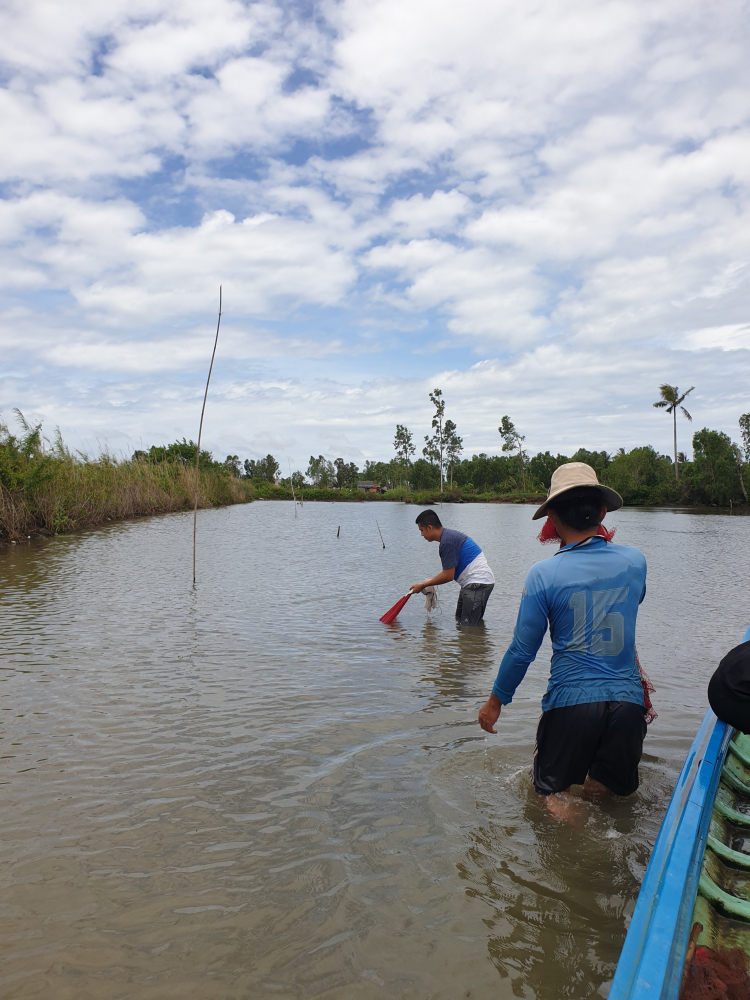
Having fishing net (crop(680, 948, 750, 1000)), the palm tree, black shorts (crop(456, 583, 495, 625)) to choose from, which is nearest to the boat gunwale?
fishing net (crop(680, 948, 750, 1000))

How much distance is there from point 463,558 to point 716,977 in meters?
6.16

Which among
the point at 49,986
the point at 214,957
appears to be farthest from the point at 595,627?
the point at 49,986

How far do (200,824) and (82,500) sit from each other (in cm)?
1914

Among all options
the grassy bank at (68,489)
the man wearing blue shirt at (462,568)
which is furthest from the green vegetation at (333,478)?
the man wearing blue shirt at (462,568)

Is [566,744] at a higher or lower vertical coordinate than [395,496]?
lower

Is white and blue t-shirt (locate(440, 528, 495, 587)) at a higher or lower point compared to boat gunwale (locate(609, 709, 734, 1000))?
higher

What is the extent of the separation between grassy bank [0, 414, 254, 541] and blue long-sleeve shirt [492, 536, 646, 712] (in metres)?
15.9

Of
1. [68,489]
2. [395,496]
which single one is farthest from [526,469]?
[68,489]

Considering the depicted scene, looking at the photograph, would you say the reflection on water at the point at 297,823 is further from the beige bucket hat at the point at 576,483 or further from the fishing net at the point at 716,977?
the beige bucket hat at the point at 576,483

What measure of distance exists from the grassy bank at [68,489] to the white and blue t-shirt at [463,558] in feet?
41.4

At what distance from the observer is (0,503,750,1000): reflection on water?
2.34 m

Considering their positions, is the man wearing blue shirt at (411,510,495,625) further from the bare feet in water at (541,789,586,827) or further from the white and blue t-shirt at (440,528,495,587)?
the bare feet in water at (541,789,586,827)

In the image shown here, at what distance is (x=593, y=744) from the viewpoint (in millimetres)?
2881

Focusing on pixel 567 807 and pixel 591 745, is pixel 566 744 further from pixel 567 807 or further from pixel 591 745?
pixel 567 807
